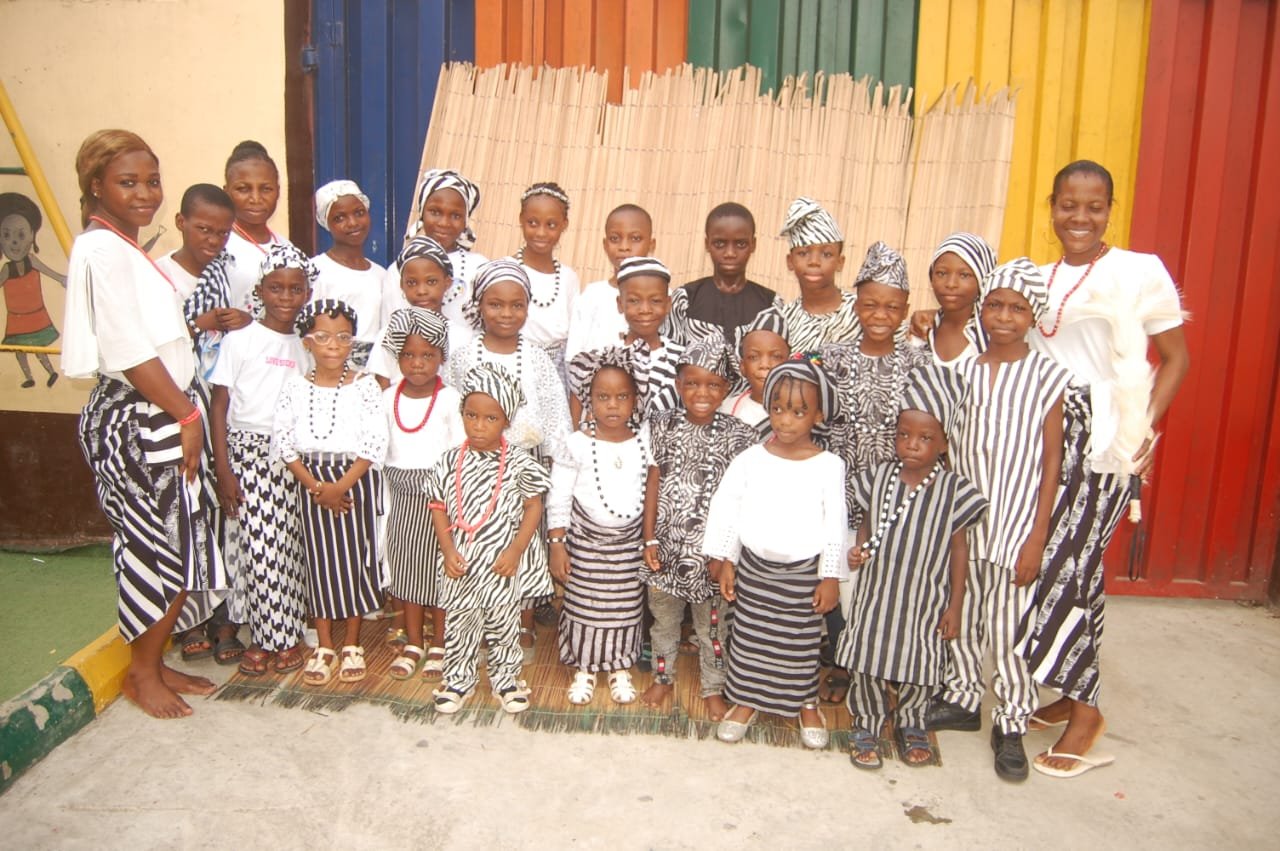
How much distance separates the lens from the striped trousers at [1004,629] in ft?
10.7

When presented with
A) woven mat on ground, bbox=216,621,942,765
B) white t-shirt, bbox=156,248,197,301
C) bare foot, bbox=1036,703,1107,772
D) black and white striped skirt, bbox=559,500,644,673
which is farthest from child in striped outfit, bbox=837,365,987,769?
white t-shirt, bbox=156,248,197,301

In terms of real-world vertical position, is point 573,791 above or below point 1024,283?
below

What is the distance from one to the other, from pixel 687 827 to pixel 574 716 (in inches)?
29.9

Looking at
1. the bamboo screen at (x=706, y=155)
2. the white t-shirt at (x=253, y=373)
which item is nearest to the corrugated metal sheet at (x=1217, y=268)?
the bamboo screen at (x=706, y=155)

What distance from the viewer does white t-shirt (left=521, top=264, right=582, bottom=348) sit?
13.3ft

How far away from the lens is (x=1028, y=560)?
316 cm

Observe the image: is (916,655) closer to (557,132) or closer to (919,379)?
(919,379)

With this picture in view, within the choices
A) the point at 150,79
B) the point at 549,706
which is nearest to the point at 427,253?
the point at 549,706

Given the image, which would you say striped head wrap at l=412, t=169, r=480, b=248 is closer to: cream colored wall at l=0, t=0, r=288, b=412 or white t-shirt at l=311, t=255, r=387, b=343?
white t-shirt at l=311, t=255, r=387, b=343

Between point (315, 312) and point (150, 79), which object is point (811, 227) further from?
point (150, 79)

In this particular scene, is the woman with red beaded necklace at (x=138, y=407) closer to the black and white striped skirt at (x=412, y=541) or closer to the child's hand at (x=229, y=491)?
the child's hand at (x=229, y=491)

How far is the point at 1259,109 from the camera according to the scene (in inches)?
178

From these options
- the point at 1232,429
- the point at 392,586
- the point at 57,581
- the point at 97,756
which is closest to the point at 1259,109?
the point at 1232,429

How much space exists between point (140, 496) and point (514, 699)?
5.00 feet
